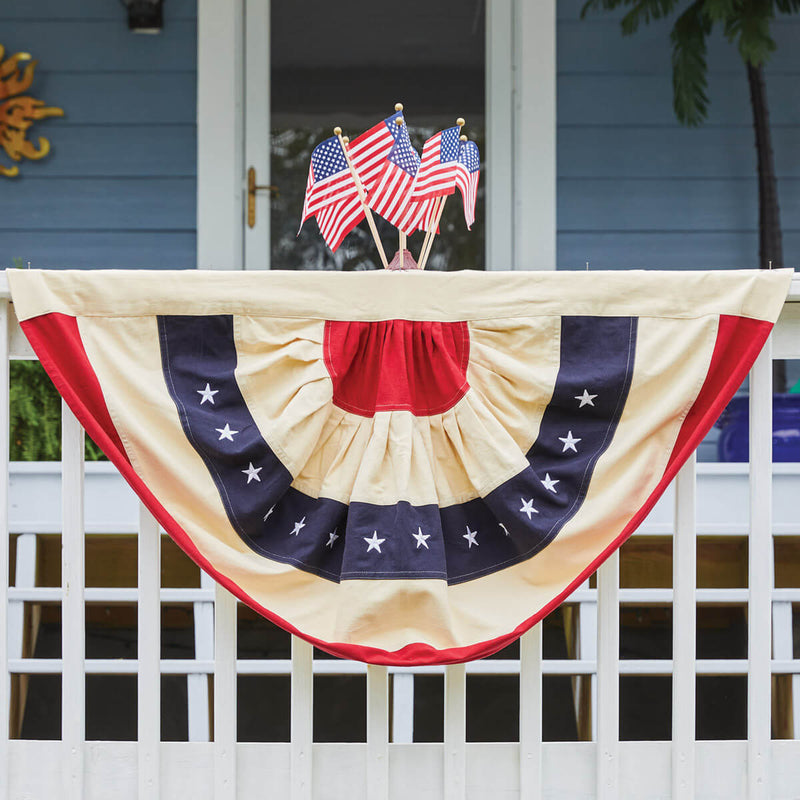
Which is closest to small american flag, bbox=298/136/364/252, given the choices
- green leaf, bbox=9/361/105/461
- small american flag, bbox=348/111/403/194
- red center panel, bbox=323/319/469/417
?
small american flag, bbox=348/111/403/194

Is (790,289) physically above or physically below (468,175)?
below

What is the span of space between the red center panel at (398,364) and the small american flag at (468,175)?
0.69ft

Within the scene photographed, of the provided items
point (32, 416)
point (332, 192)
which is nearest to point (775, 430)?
point (332, 192)

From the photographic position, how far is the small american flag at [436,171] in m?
1.28

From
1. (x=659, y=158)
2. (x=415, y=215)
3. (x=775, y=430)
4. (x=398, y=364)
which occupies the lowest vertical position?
(x=775, y=430)

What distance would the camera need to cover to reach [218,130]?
2.78 metres

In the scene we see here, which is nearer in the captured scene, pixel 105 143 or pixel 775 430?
pixel 775 430

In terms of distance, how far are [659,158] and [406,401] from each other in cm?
203

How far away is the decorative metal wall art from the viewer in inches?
110

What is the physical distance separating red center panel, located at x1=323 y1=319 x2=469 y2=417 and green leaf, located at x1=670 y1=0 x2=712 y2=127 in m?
1.71

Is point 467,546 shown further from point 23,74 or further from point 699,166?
point 23,74

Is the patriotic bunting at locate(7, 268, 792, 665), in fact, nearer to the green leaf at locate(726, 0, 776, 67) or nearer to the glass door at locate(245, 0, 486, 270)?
the green leaf at locate(726, 0, 776, 67)

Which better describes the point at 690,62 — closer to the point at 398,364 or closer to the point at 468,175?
the point at 468,175

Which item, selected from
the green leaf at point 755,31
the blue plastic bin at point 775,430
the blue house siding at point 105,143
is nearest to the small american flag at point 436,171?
the blue plastic bin at point 775,430
